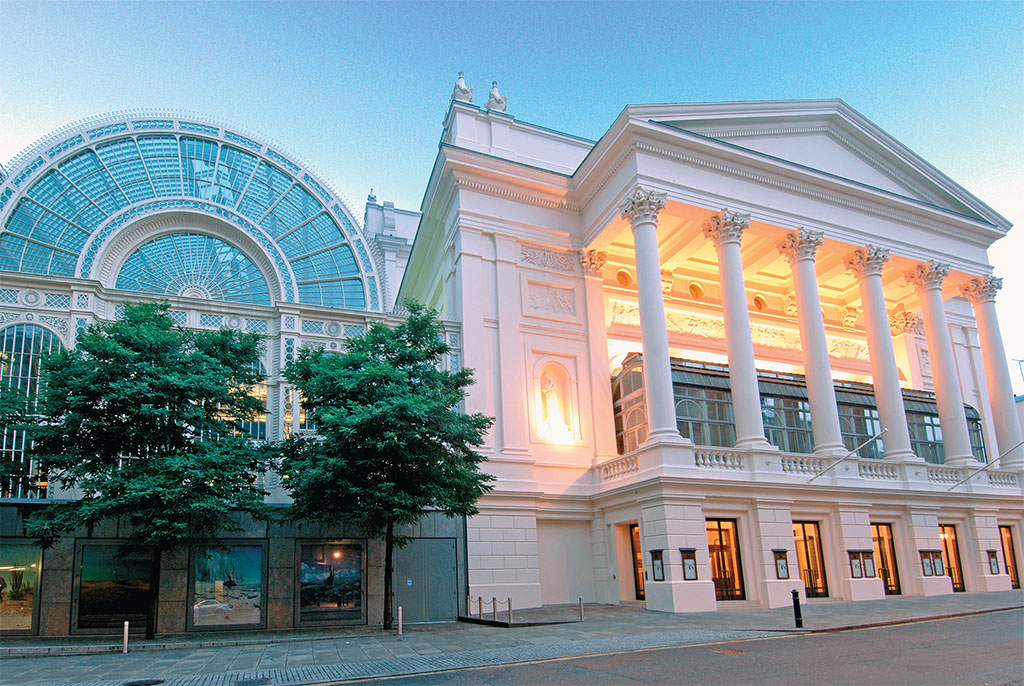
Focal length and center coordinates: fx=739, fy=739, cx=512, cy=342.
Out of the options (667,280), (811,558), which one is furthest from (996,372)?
(667,280)

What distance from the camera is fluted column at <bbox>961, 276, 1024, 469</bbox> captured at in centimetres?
3222

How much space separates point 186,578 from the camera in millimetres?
21203

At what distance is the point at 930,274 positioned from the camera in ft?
109

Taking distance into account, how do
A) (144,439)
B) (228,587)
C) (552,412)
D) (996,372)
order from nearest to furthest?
(144,439) → (228,587) → (552,412) → (996,372)

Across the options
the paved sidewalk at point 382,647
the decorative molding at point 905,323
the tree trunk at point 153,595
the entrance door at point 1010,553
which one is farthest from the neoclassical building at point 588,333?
the decorative molding at point 905,323

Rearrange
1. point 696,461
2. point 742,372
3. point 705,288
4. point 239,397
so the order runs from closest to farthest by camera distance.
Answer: point 239,397 < point 696,461 < point 742,372 < point 705,288

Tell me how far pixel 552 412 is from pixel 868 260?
15.1 m

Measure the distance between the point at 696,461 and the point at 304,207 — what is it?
1832cm

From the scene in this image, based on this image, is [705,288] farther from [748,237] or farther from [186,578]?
[186,578]

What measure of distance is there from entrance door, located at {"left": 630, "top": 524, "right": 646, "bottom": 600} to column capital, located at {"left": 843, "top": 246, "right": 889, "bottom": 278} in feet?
50.1

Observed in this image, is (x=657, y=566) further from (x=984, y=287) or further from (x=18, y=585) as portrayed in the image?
(x=984, y=287)

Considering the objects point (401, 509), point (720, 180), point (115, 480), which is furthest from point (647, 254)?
point (115, 480)

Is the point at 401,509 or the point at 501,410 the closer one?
the point at 401,509

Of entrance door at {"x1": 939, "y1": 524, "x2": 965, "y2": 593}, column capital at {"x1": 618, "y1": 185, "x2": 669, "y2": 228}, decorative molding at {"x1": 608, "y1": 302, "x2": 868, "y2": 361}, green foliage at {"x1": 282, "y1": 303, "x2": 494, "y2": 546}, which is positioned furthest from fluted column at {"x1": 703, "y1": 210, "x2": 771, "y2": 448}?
green foliage at {"x1": 282, "y1": 303, "x2": 494, "y2": 546}
